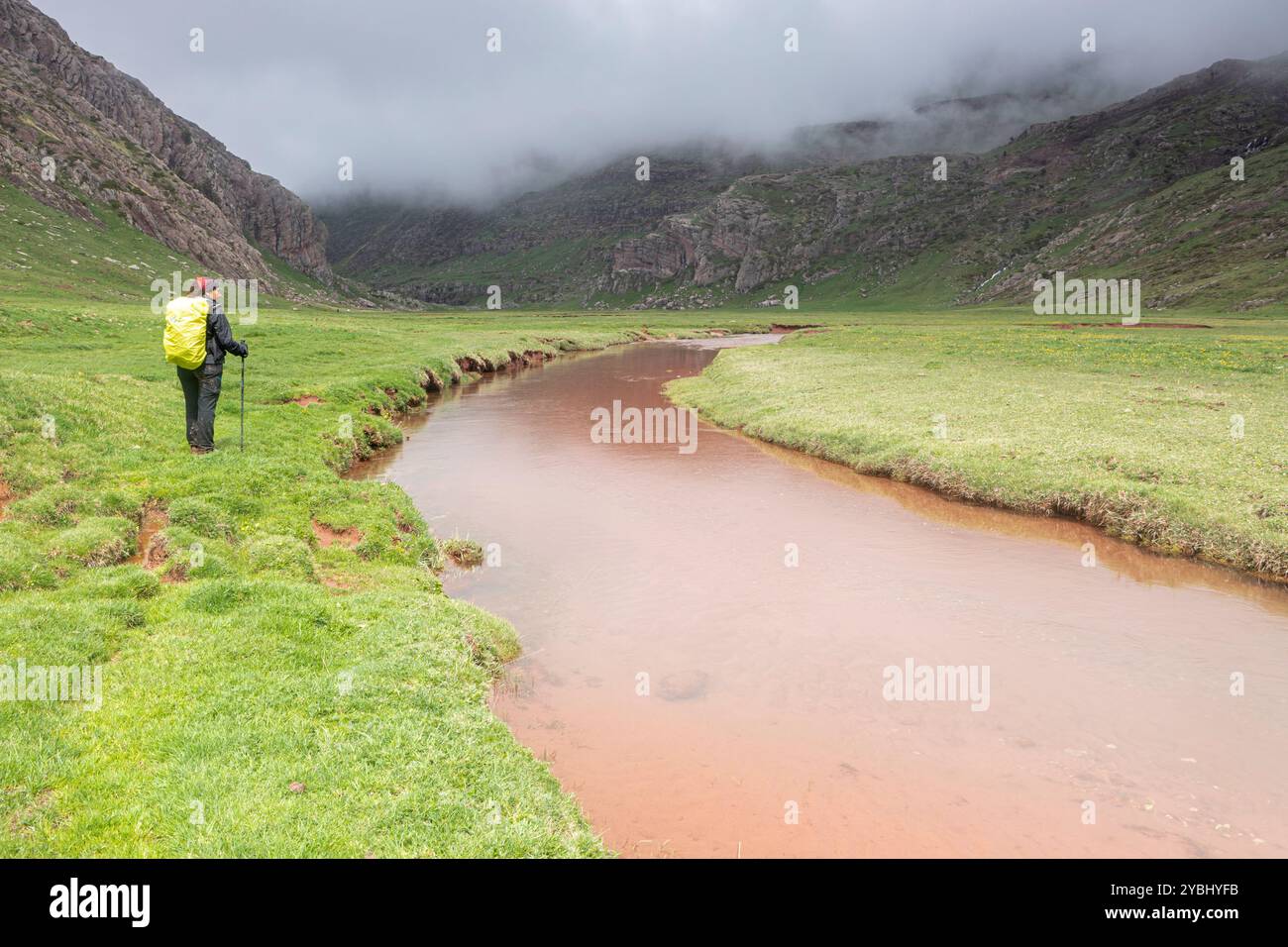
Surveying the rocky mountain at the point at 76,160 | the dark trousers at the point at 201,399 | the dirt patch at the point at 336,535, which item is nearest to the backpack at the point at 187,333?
the dark trousers at the point at 201,399

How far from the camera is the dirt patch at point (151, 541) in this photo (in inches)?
508

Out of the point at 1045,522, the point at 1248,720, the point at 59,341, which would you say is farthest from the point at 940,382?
the point at 59,341

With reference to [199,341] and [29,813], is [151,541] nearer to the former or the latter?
[199,341]

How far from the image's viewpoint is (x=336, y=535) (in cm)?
1614

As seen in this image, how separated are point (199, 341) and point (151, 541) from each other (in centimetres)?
560

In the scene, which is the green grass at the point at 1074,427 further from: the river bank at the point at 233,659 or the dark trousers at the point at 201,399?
the dark trousers at the point at 201,399

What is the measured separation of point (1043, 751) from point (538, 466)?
20492mm

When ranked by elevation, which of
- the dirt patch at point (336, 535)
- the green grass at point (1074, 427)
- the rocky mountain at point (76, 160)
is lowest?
the dirt patch at point (336, 535)

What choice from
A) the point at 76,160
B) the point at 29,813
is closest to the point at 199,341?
the point at 29,813

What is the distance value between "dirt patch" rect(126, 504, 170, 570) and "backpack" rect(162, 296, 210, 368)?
3.77m

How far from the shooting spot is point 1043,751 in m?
10.1

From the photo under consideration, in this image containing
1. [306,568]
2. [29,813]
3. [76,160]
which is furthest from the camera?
[76,160]

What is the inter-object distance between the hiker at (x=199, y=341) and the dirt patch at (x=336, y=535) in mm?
4558
